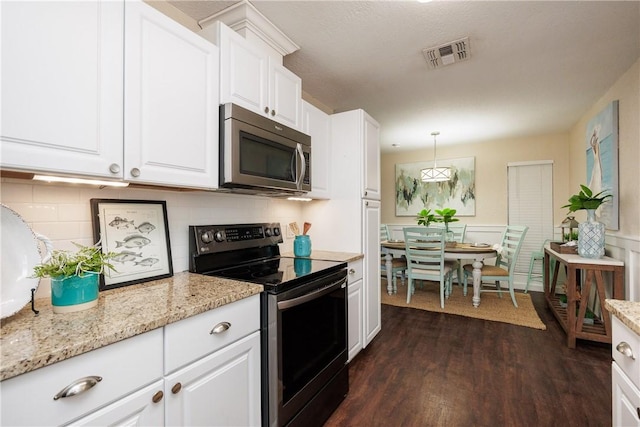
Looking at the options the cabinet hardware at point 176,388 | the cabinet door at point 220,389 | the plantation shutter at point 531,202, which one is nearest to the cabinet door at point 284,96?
the cabinet door at point 220,389

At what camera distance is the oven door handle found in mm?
1379

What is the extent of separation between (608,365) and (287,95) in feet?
10.2

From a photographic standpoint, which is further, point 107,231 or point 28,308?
point 107,231

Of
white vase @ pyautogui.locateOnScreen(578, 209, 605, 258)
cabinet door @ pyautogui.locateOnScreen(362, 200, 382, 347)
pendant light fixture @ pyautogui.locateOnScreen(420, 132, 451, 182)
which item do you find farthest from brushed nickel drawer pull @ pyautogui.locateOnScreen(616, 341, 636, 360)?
pendant light fixture @ pyautogui.locateOnScreen(420, 132, 451, 182)

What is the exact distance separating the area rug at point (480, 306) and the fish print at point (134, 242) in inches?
124

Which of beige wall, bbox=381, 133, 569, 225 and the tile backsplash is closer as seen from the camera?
the tile backsplash

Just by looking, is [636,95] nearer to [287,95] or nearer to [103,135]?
[287,95]

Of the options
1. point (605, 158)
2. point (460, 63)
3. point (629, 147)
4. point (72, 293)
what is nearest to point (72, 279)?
point (72, 293)

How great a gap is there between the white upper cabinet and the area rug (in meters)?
2.89

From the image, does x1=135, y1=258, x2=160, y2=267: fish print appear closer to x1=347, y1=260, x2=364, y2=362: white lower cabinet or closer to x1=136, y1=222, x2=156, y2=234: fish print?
x1=136, y1=222, x2=156, y2=234: fish print

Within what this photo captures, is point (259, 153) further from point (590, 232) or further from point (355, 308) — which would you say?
point (590, 232)

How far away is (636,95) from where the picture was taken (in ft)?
7.75

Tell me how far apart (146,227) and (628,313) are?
2003 mm

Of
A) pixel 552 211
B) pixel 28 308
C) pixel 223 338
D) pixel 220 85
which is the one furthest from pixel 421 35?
pixel 552 211
